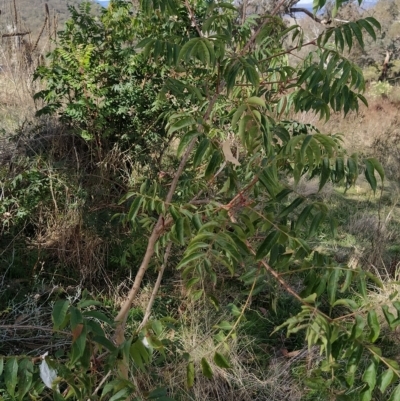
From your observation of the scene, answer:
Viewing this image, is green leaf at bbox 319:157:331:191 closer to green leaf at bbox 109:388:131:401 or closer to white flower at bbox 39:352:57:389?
green leaf at bbox 109:388:131:401

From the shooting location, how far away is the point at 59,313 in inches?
47.0

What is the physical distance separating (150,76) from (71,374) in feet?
7.92

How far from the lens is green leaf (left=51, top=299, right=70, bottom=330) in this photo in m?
1.17

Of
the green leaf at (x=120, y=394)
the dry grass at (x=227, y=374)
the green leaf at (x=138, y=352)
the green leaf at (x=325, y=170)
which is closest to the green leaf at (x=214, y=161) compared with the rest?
the green leaf at (x=325, y=170)

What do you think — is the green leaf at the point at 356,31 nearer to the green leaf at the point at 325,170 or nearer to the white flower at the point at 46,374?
the green leaf at the point at 325,170

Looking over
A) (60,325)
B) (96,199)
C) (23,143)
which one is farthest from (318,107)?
(23,143)

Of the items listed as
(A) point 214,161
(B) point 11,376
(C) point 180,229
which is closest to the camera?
(B) point 11,376

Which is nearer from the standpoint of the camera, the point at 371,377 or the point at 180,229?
the point at 371,377

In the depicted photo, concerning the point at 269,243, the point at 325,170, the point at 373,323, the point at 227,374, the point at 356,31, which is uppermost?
the point at 356,31

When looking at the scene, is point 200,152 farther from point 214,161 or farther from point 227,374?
point 227,374

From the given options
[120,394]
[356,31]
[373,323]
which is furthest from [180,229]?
[356,31]

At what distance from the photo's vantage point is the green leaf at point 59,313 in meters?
1.17

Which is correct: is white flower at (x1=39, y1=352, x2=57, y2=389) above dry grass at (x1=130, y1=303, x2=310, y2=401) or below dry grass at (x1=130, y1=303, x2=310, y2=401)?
above

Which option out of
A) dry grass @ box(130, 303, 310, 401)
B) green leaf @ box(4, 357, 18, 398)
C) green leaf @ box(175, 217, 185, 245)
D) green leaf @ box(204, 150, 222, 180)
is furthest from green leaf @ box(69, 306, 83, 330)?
dry grass @ box(130, 303, 310, 401)
